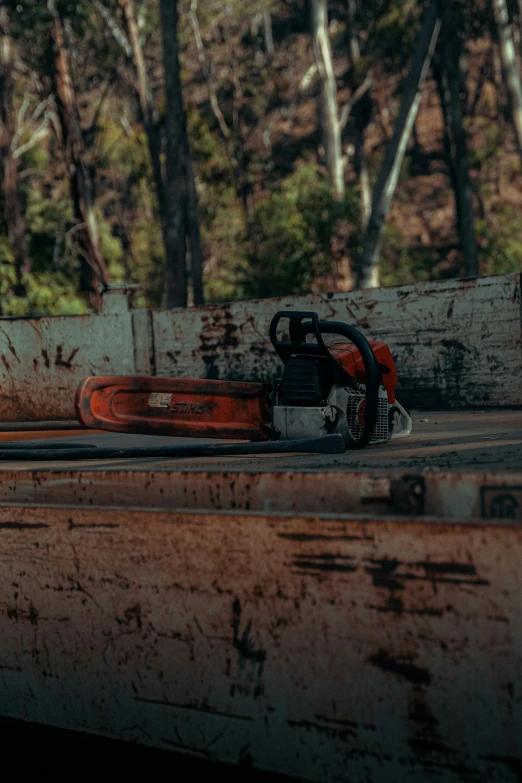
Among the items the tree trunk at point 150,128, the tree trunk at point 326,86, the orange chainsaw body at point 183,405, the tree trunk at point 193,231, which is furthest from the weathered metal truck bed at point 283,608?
the tree trunk at point 326,86

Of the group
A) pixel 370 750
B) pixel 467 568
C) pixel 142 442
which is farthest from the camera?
pixel 142 442

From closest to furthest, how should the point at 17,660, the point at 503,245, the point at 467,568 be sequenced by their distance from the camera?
the point at 467,568 → the point at 17,660 → the point at 503,245

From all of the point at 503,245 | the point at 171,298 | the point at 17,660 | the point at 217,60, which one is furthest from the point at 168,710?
the point at 217,60

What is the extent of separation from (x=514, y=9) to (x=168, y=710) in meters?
22.6

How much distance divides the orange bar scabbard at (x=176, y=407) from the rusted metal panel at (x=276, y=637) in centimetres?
113

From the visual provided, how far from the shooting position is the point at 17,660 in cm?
279

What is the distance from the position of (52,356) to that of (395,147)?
1151 centimetres

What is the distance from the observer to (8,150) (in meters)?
24.7

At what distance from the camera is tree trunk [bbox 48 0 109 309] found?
21344 mm

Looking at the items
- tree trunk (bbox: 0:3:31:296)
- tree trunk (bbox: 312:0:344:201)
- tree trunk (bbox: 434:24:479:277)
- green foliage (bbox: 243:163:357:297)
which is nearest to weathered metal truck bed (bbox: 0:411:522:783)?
green foliage (bbox: 243:163:357:297)

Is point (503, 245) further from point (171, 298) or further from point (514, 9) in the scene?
point (171, 298)

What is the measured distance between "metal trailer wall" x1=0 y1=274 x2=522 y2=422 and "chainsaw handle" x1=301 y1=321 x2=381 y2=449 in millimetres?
1870

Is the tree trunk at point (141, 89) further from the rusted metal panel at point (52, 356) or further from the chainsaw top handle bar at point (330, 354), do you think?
the chainsaw top handle bar at point (330, 354)

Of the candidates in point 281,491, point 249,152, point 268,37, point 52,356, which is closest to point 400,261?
point 249,152
